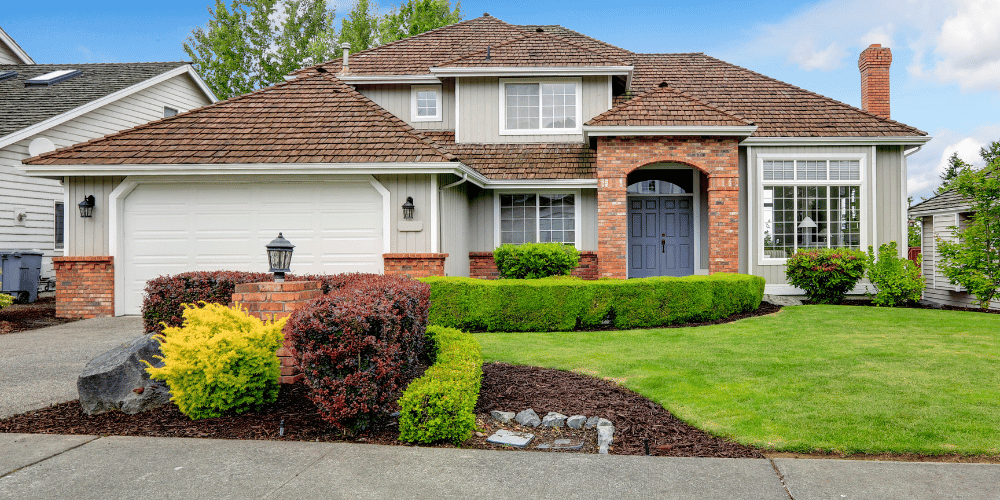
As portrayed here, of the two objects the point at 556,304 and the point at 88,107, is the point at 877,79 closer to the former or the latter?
the point at 556,304

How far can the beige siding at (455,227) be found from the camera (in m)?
11.7

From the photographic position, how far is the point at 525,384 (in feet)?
18.8

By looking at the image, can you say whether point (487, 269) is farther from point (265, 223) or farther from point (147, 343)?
point (147, 343)

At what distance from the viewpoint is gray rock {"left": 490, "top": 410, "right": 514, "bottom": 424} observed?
4.66m

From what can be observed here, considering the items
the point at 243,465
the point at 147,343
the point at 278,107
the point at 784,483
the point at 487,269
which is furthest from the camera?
the point at 487,269

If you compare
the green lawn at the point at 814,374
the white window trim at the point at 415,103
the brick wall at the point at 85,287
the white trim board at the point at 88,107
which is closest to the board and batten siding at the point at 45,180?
the white trim board at the point at 88,107

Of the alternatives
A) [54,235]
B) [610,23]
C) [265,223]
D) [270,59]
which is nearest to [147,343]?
[265,223]

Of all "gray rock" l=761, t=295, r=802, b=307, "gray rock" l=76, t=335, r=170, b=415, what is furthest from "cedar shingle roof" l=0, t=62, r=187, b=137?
"gray rock" l=761, t=295, r=802, b=307

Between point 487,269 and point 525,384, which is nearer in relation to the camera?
point 525,384

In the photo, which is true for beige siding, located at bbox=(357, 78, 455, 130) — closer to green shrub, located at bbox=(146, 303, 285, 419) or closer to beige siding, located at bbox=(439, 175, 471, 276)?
beige siding, located at bbox=(439, 175, 471, 276)

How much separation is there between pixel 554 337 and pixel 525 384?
3038 millimetres

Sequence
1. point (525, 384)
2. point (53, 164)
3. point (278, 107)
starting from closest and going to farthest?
1. point (525, 384)
2. point (53, 164)
3. point (278, 107)

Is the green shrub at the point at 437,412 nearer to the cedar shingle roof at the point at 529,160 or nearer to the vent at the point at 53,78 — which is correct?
the cedar shingle roof at the point at 529,160

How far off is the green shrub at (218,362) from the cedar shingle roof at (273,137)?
650 cm
